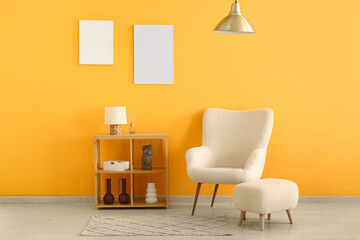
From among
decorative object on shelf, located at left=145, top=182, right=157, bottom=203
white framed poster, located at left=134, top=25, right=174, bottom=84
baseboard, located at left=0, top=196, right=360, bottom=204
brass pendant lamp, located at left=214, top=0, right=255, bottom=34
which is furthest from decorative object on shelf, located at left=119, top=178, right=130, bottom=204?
brass pendant lamp, located at left=214, top=0, right=255, bottom=34

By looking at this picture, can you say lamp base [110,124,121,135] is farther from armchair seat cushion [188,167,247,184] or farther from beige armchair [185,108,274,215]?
armchair seat cushion [188,167,247,184]

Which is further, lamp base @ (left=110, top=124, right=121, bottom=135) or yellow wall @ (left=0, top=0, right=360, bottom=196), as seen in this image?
yellow wall @ (left=0, top=0, right=360, bottom=196)

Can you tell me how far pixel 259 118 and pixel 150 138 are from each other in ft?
3.30

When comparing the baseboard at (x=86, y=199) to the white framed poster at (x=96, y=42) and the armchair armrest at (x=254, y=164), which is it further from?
the white framed poster at (x=96, y=42)

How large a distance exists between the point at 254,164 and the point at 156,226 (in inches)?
37.6

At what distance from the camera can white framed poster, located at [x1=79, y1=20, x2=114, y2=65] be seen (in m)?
4.94

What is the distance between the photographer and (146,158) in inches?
186

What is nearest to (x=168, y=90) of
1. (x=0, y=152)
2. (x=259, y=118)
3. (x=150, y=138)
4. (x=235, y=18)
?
(x=150, y=138)

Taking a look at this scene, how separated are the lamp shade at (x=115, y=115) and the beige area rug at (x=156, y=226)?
87cm

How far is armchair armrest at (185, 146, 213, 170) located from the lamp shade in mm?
684

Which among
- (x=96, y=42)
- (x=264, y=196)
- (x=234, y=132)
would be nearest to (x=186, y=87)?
(x=234, y=132)

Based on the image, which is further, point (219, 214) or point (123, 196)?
point (123, 196)

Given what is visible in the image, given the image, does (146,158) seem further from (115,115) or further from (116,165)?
(115,115)

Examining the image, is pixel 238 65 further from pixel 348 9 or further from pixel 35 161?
pixel 35 161
